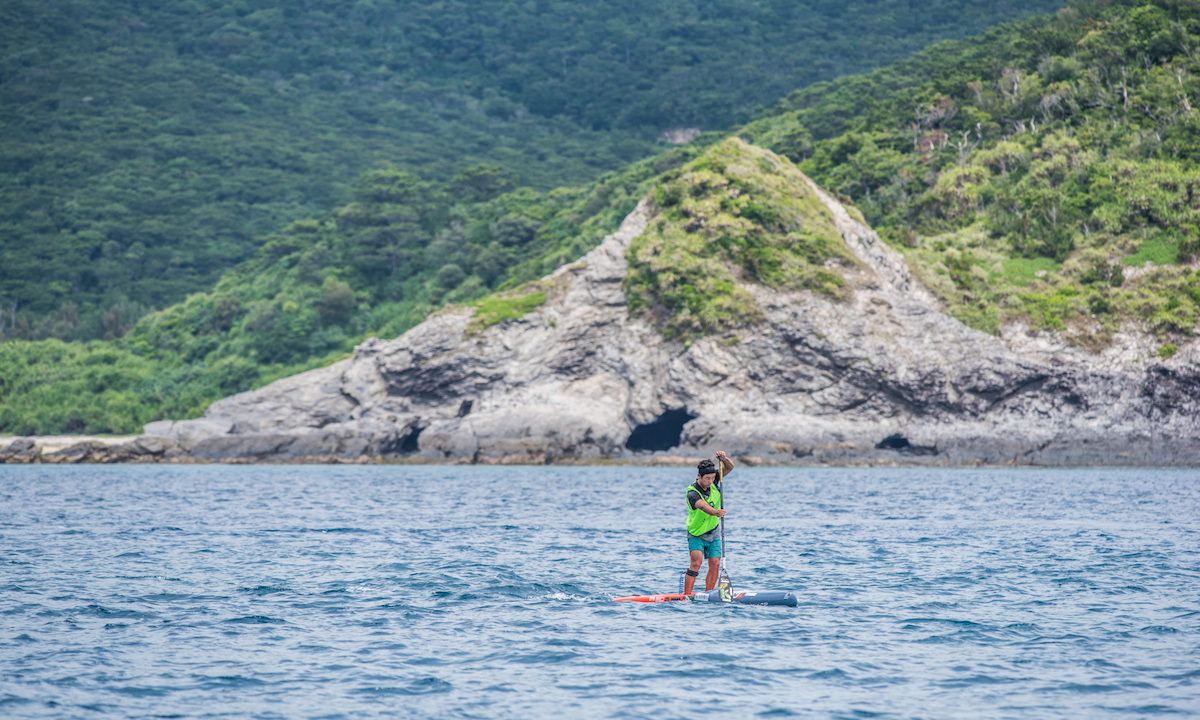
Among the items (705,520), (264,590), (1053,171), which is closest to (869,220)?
(1053,171)

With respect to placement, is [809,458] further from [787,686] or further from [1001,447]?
[787,686]

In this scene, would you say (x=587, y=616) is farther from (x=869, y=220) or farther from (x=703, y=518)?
(x=869, y=220)

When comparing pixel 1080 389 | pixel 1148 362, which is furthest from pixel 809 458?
pixel 1148 362

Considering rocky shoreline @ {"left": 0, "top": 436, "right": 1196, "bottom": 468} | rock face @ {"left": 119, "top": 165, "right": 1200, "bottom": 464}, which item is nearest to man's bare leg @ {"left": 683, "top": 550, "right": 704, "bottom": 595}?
rocky shoreline @ {"left": 0, "top": 436, "right": 1196, "bottom": 468}

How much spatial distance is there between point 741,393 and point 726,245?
1044 cm

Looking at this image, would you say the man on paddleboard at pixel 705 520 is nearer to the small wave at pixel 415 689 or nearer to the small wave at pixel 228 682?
the small wave at pixel 415 689

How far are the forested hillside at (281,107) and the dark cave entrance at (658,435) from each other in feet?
209

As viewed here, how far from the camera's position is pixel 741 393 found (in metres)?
55.9

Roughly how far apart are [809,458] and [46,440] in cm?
5205

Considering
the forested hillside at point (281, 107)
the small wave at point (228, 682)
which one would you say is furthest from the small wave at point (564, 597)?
the forested hillside at point (281, 107)

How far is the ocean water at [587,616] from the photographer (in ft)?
34.3

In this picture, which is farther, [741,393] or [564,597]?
[741,393]

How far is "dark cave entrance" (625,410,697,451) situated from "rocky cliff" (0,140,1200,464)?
12cm

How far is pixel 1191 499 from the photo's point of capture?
3253 cm
